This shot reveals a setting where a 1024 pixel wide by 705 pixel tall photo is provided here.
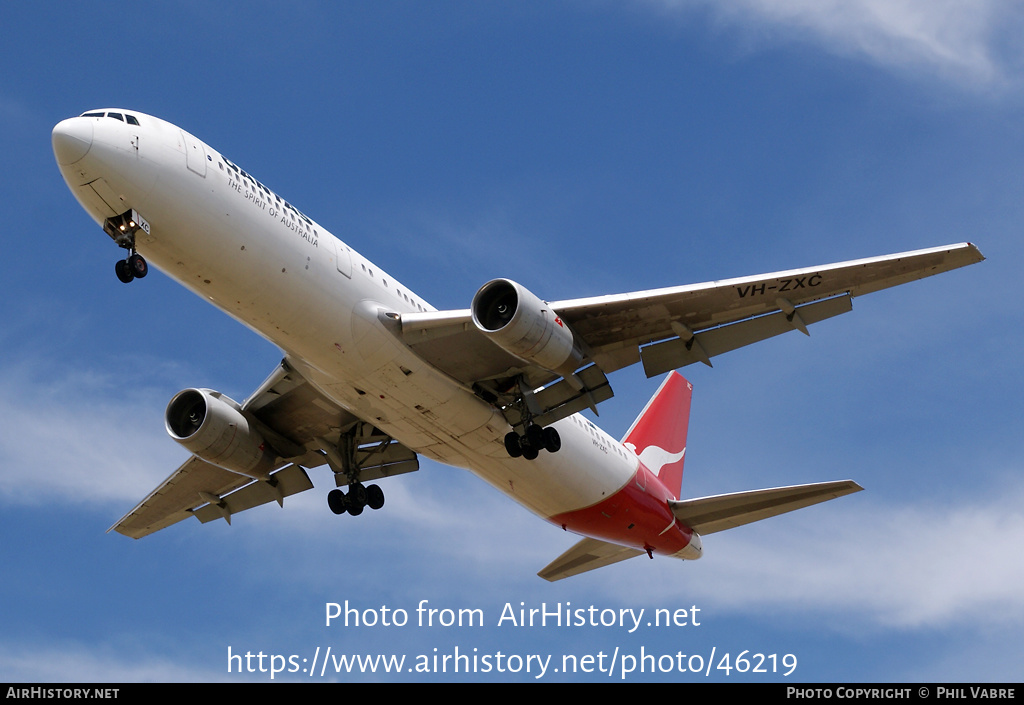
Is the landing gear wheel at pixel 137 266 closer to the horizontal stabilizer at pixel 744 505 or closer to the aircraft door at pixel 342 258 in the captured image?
the aircraft door at pixel 342 258

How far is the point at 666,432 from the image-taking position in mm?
34375

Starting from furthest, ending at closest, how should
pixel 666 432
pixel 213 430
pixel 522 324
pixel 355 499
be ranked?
1. pixel 666 432
2. pixel 355 499
3. pixel 213 430
4. pixel 522 324

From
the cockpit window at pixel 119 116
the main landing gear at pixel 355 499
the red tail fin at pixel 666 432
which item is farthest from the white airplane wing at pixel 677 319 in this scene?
the red tail fin at pixel 666 432

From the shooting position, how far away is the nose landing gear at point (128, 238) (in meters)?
19.8

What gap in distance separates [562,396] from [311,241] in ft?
21.4

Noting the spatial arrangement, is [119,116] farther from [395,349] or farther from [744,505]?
[744,505]

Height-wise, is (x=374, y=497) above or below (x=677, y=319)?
below

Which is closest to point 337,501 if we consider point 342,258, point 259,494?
point 259,494

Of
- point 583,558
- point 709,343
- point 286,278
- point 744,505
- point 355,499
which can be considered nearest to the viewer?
point 286,278

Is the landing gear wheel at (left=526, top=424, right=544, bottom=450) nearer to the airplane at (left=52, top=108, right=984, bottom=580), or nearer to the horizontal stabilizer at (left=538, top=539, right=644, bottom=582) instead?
the airplane at (left=52, top=108, right=984, bottom=580)

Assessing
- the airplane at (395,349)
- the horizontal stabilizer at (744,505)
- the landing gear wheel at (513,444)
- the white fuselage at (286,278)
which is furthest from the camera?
the horizontal stabilizer at (744,505)

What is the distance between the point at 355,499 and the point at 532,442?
5974mm

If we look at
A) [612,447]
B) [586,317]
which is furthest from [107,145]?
[612,447]

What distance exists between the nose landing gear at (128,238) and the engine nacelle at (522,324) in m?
6.30
